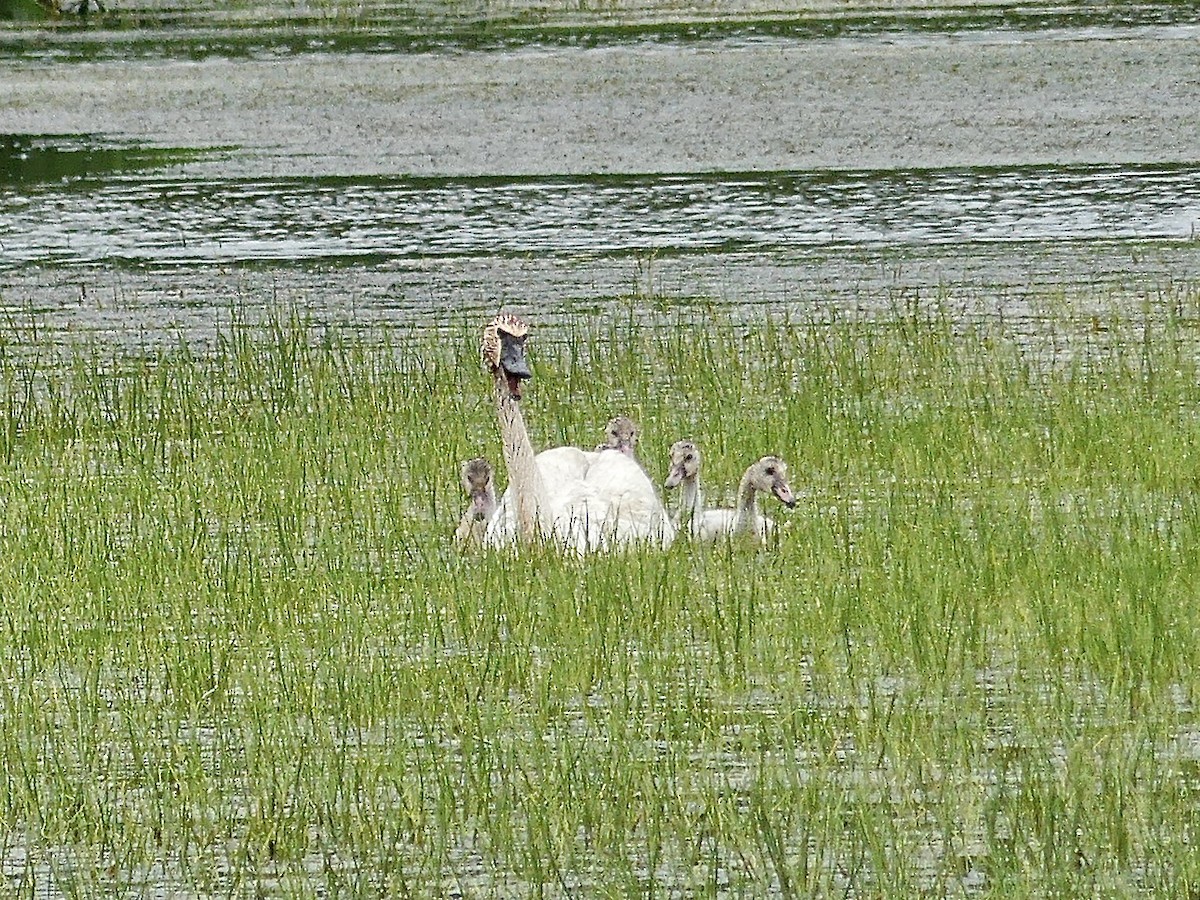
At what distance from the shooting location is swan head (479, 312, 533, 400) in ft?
33.2

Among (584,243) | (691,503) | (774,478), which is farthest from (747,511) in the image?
(584,243)

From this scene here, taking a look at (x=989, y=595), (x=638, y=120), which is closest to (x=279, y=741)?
(x=989, y=595)

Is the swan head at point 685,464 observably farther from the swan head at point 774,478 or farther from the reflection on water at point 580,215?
the reflection on water at point 580,215

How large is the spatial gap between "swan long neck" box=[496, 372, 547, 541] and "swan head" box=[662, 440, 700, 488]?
62 cm

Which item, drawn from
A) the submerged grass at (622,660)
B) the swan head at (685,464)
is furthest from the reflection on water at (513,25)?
the swan head at (685,464)

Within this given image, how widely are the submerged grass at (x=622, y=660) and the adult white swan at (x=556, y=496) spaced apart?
28cm

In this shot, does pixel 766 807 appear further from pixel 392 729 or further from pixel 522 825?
pixel 392 729

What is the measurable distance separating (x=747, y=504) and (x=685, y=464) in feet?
1.87

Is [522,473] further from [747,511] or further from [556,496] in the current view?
[747,511]

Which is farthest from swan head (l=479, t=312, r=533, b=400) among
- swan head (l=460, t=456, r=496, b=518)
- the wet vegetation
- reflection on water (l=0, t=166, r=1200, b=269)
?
the wet vegetation

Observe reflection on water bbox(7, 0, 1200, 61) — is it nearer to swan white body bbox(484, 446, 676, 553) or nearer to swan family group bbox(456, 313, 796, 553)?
swan family group bbox(456, 313, 796, 553)

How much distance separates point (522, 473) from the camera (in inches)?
382

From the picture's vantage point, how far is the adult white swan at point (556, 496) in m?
9.41

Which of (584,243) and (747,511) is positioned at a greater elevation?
(747,511)
